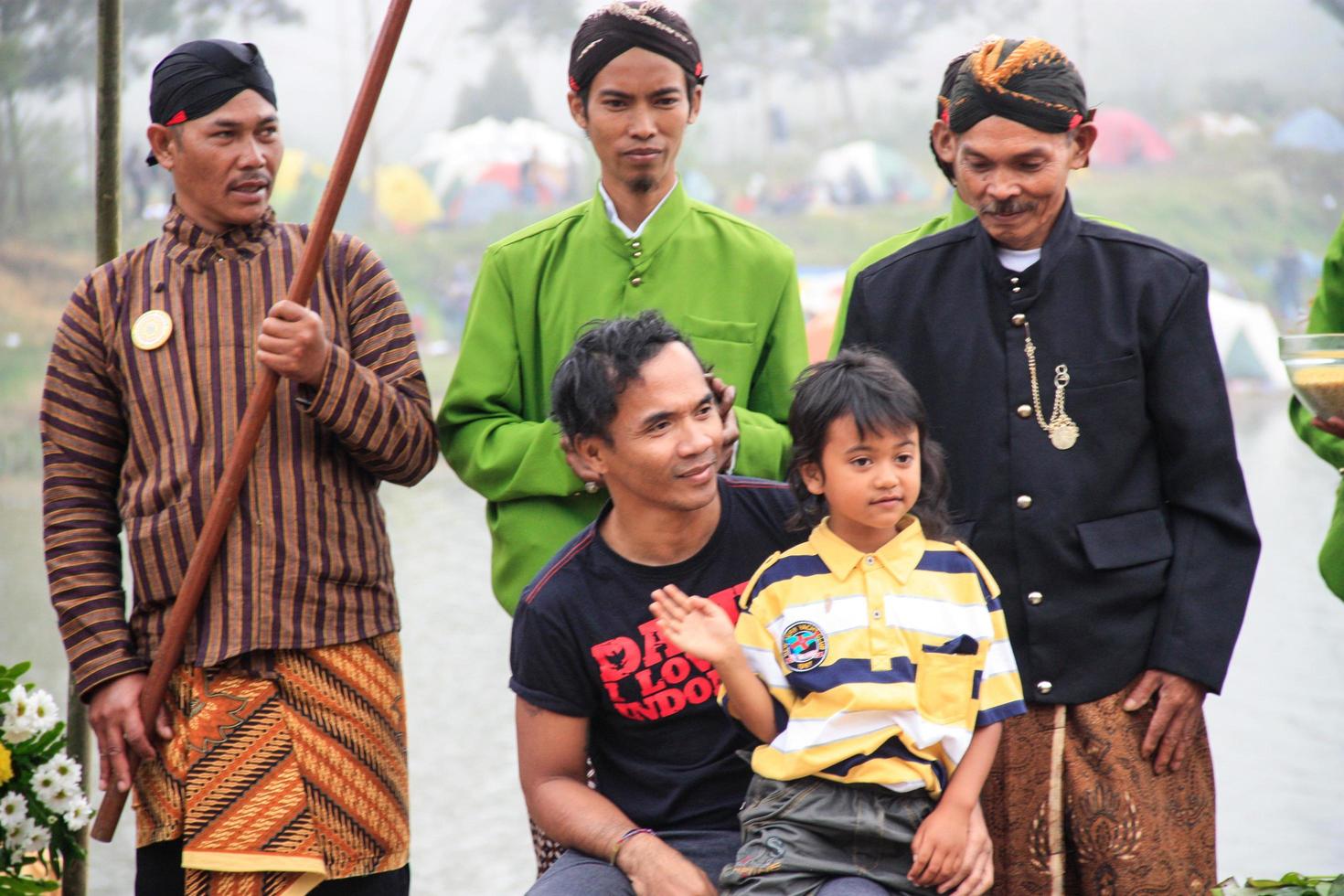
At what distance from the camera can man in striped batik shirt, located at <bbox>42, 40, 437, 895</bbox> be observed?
2.35 m

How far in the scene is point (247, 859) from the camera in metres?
2.32

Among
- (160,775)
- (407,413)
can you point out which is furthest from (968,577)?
(160,775)

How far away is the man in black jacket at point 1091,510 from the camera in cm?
209

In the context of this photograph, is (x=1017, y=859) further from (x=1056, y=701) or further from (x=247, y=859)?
(x=247, y=859)

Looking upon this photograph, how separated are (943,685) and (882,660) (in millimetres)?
91

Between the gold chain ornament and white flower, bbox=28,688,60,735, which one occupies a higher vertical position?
the gold chain ornament

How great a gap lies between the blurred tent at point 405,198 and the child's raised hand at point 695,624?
3297mm

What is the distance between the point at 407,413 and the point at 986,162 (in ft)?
3.43

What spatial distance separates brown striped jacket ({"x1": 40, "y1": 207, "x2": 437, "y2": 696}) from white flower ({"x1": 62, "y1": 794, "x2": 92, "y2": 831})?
43 cm

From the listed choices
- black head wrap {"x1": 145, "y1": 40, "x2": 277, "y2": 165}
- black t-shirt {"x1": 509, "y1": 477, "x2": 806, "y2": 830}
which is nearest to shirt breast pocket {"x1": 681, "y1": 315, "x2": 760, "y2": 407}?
black t-shirt {"x1": 509, "y1": 477, "x2": 806, "y2": 830}

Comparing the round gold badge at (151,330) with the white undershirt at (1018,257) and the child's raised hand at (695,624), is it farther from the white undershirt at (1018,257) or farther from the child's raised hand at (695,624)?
the white undershirt at (1018,257)

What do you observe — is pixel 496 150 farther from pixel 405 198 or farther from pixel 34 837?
pixel 34 837

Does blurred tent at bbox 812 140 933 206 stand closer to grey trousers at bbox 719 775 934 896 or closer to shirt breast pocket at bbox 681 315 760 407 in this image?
shirt breast pocket at bbox 681 315 760 407

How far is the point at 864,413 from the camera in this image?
1979 millimetres
